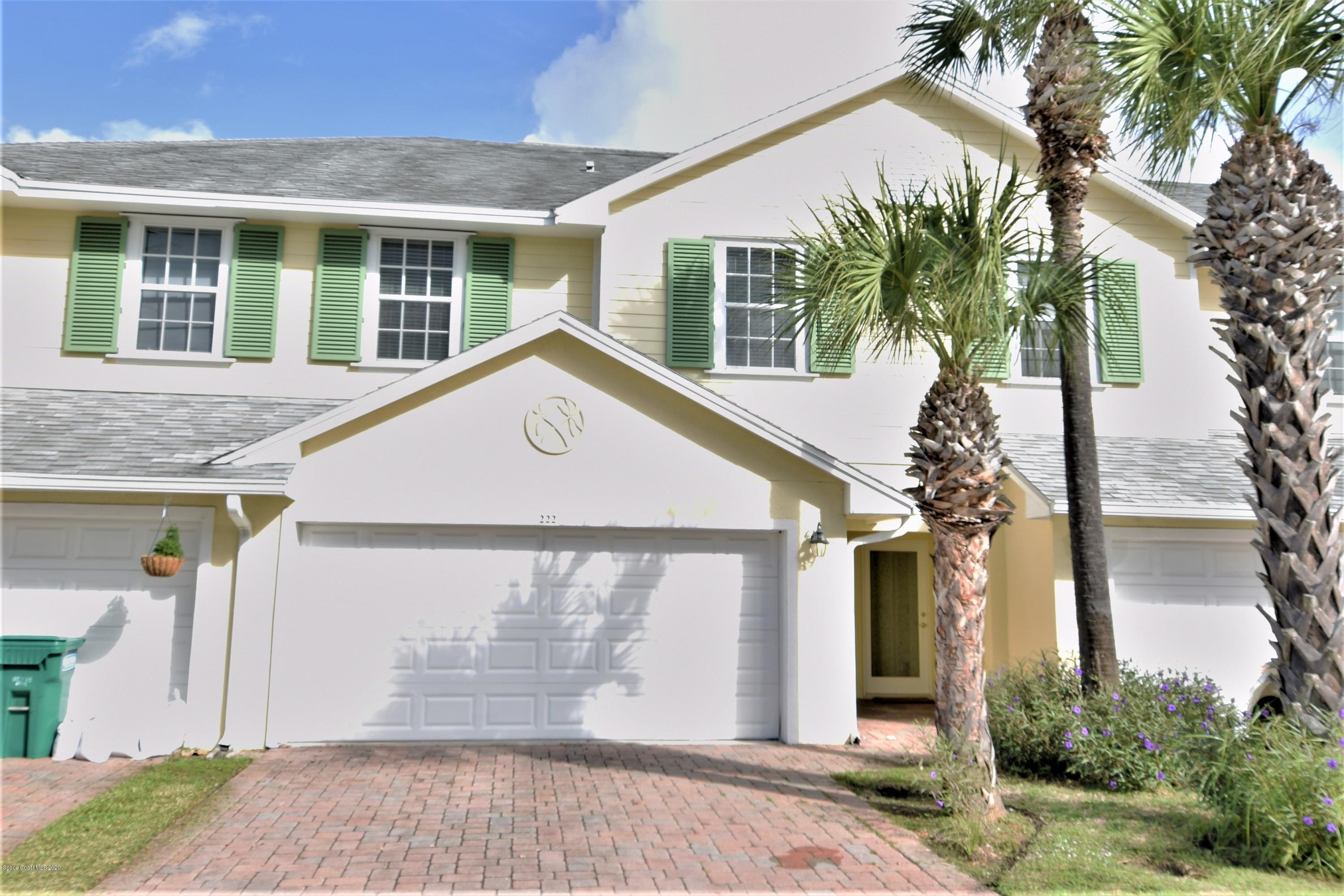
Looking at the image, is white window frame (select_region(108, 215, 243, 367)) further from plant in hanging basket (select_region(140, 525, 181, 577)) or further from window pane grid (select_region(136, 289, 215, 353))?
plant in hanging basket (select_region(140, 525, 181, 577))

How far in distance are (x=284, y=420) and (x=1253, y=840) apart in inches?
397

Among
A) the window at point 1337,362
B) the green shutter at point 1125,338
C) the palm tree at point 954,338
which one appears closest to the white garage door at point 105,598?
the palm tree at point 954,338

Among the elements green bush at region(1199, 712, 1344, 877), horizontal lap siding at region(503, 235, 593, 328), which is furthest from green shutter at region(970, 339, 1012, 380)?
horizontal lap siding at region(503, 235, 593, 328)

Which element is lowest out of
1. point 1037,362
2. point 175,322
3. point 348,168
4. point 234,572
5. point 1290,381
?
point 234,572

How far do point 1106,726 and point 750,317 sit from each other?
6422mm

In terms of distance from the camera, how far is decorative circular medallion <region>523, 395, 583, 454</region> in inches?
390

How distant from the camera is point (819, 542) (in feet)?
33.5

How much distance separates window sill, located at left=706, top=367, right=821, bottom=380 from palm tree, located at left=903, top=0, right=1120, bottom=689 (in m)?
3.55

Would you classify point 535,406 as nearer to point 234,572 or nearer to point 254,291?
point 234,572

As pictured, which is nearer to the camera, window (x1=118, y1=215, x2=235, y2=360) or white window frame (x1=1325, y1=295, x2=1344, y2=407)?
window (x1=118, y1=215, x2=235, y2=360)

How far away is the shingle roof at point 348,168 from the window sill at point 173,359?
6.58ft

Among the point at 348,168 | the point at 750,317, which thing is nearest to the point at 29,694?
the point at 348,168

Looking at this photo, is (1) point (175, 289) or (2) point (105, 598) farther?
(1) point (175, 289)

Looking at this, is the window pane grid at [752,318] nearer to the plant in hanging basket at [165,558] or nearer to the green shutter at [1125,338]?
the green shutter at [1125,338]
